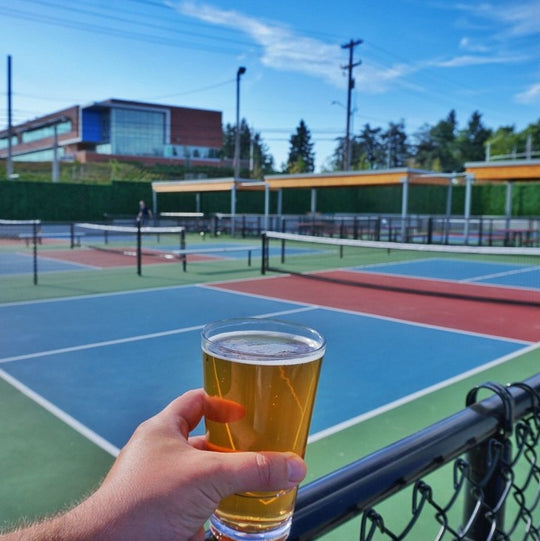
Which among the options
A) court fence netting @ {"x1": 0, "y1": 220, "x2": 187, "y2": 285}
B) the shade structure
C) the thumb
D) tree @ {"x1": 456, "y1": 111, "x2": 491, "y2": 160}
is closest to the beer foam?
the thumb

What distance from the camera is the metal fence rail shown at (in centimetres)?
102

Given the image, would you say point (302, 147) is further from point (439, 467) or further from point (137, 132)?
point (439, 467)

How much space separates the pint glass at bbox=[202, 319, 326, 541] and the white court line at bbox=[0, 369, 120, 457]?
3344 mm

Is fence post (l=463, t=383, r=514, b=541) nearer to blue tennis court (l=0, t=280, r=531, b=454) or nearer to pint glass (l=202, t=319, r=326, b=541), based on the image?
pint glass (l=202, t=319, r=326, b=541)

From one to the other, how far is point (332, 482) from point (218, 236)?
2967 centimetres

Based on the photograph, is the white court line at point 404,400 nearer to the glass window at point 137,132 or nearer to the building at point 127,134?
the building at point 127,134

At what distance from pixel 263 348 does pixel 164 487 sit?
0.79ft

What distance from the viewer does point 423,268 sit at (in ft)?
54.1

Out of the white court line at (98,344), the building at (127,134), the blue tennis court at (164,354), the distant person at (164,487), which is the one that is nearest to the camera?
the distant person at (164,487)

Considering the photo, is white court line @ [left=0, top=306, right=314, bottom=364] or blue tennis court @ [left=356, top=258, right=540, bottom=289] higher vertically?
blue tennis court @ [left=356, top=258, right=540, bottom=289]

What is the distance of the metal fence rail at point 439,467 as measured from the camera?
1024 millimetres

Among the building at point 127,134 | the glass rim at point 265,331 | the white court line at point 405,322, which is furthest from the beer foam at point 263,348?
the building at point 127,134

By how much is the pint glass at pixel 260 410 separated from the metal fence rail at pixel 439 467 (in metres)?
0.18

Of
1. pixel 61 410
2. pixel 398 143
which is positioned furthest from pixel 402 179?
pixel 398 143
